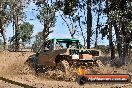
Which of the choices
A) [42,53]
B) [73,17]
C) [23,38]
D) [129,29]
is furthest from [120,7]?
[23,38]

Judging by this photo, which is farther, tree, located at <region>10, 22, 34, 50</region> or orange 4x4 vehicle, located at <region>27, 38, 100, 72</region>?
tree, located at <region>10, 22, 34, 50</region>

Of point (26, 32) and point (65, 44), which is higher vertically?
point (26, 32)

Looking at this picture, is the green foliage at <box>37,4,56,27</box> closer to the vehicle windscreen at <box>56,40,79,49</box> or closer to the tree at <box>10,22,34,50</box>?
the tree at <box>10,22,34,50</box>

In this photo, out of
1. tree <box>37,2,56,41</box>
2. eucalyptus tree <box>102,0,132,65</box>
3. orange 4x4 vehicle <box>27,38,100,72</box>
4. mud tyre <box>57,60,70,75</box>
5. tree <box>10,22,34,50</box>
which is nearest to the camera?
mud tyre <box>57,60,70,75</box>

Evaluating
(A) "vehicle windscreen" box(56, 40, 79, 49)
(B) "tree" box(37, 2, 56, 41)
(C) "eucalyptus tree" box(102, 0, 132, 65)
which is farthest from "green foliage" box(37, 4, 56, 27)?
(A) "vehicle windscreen" box(56, 40, 79, 49)

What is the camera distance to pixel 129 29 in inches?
1459

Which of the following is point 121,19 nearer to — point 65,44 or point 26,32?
point 65,44

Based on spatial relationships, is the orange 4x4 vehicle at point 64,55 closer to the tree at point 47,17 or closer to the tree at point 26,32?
the tree at point 47,17

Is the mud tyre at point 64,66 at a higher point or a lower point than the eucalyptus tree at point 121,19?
lower

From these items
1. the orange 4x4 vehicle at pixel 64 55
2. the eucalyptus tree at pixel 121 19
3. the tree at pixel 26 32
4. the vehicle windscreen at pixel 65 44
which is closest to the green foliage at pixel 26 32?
the tree at pixel 26 32

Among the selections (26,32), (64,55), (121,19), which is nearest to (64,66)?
(64,55)

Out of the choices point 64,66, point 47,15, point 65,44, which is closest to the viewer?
point 64,66

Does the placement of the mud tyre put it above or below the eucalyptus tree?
below

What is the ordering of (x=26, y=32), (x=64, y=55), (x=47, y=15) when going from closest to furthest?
(x=64, y=55) → (x=47, y=15) → (x=26, y=32)
